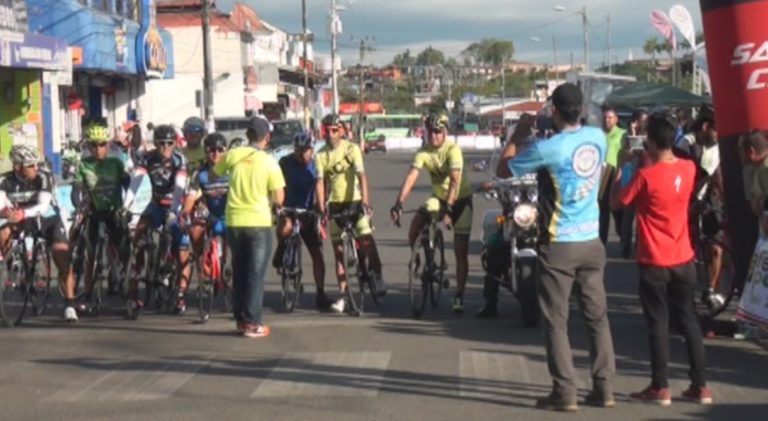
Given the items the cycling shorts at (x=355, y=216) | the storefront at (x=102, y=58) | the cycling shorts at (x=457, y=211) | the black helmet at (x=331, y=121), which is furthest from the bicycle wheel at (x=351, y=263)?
the storefront at (x=102, y=58)

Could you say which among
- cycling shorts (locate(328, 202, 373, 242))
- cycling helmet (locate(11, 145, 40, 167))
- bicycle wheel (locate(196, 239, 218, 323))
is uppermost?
cycling helmet (locate(11, 145, 40, 167))

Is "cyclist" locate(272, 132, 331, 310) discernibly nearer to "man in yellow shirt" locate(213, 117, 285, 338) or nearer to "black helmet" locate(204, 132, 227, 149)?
"black helmet" locate(204, 132, 227, 149)

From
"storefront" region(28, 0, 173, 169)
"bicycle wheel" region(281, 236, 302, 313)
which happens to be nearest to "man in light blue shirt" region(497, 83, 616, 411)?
"bicycle wheel" region(281, 236, 302, 313)

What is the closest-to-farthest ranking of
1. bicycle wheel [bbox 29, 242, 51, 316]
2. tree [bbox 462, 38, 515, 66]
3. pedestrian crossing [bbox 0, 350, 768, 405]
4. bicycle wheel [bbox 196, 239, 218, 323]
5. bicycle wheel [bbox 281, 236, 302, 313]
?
pedestrian crossing [bbox 0, 350, 768, 405]
bicycle wheel [bbox 196, 239, 218, 323]
bicycle wheel [bbox 29, 242, 51, 316]
bicycle wheel [bbox 281, 236, 302, 313]
tree [bbox 462, 38, 515, 66]

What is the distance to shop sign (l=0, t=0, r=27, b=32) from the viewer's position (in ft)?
90.6

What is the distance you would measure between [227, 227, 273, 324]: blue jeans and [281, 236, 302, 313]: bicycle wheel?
62.1 inches

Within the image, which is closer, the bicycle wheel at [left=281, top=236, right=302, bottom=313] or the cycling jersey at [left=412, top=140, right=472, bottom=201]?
the cycling jersey at [left=412, top=140, right=472, bottom=201]

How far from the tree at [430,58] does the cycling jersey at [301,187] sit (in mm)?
174388

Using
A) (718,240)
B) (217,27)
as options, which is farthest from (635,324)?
(217,27)

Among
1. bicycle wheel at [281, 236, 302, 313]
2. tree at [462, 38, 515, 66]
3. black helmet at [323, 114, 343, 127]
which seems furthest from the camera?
tree at [462, 38, 515, 66]

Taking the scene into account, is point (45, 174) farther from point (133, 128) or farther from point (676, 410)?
point (133, 128)

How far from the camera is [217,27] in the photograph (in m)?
79.6

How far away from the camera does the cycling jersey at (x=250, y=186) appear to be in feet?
39.0

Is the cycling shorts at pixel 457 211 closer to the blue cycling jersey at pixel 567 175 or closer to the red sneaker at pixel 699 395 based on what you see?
the blue cycling jersey at pixel 567 175
